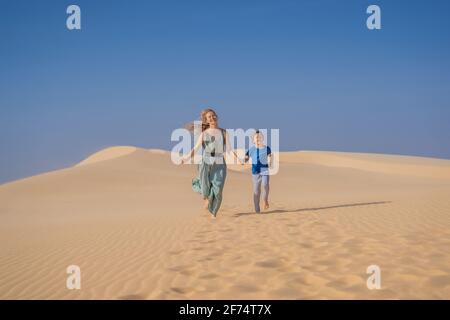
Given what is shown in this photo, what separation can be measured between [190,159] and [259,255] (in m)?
4.72

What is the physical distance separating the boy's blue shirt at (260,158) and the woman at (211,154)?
87cm

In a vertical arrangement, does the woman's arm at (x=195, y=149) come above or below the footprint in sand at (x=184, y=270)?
above

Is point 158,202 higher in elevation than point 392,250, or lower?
lower

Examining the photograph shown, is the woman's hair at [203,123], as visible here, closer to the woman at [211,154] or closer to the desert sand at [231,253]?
the woman at [211,154]

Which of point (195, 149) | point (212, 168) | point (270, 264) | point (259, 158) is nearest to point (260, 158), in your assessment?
point (259, 158)

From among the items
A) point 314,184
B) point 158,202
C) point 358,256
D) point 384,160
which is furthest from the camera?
point 384,160

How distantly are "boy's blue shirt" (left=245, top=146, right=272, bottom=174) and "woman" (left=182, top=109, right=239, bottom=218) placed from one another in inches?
34.3

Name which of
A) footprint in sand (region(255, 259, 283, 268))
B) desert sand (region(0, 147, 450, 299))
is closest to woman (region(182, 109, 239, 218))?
desert sand (region(0, 147, 450, 299))

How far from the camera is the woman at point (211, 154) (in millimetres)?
11117

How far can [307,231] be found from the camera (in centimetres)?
909

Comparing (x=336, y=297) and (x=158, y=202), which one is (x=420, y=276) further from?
(x=158, y=202)

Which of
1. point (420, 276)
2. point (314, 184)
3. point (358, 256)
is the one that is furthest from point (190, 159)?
point (314, 184)

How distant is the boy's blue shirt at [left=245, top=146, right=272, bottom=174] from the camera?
11945 mm

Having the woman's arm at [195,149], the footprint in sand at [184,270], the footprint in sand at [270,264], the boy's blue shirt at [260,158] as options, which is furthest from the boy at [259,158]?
the footprint in sand at [184,270]
